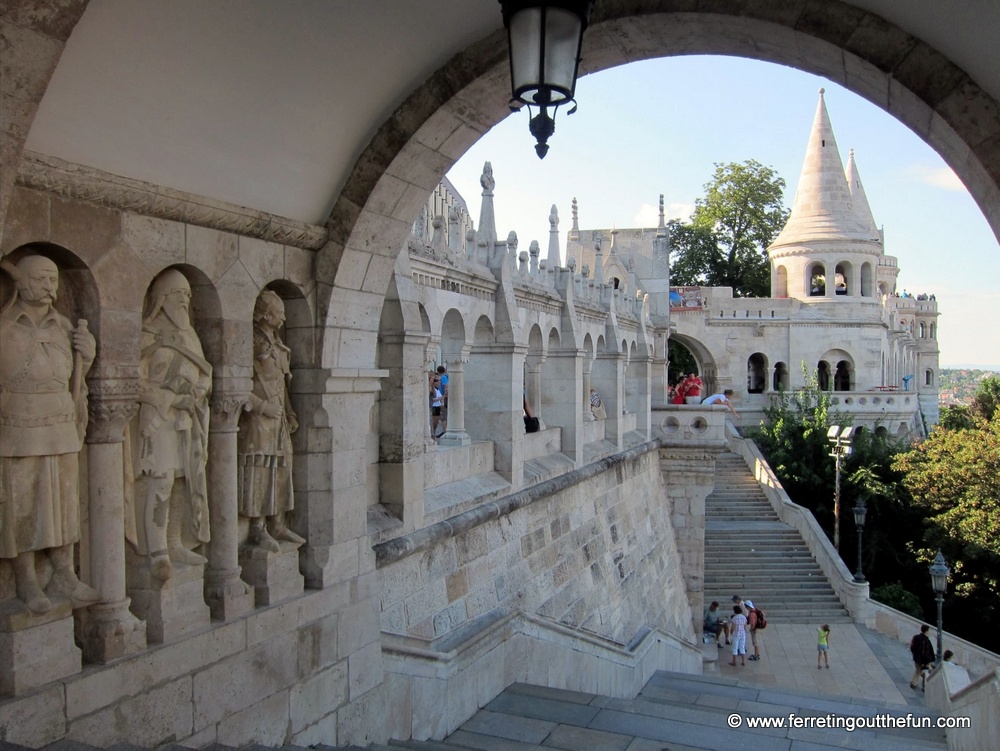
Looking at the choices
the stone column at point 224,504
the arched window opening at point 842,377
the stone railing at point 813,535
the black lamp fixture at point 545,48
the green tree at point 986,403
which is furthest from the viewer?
the arched window opening at point 842,377

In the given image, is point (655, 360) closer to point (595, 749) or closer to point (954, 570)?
point (954, 570)

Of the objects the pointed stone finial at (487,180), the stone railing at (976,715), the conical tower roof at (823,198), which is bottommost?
the stone railing at (976,715)

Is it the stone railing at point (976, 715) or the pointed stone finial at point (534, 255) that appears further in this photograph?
the pointed stone finial at point (534, 255)

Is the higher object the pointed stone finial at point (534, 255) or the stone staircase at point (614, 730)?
the pointed stone finial at point (534, 255)

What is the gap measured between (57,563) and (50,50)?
1.92m

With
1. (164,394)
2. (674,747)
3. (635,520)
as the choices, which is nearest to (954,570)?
(635,520)

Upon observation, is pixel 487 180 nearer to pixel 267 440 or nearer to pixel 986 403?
pixel 267 440

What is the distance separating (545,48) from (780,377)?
34.5 m

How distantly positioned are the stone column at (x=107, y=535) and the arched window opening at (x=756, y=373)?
34473 mm

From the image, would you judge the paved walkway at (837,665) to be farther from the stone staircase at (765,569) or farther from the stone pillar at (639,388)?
the stone pillar at (639,388)

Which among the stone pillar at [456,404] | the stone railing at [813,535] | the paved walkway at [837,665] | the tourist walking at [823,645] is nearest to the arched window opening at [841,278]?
the stone railing at [813,535]

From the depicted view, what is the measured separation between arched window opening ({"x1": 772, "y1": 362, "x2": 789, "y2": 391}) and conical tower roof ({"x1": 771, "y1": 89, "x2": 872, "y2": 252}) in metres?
5.14

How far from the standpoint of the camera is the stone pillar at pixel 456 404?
28.7 feet

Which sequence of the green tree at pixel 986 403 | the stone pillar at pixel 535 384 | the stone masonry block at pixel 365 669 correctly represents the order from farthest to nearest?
1. the green tree at pixel 986 403
2. the stone pillar at pixel 535 384
3. the stone masonry block at pixel 365 669
